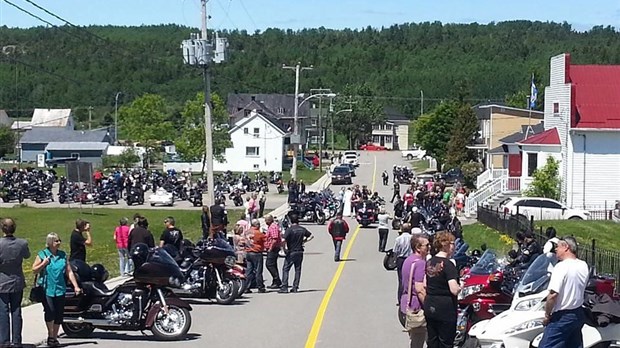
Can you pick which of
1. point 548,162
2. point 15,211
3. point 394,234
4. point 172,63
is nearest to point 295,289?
point 394,234

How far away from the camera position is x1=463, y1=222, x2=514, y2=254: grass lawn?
117 ft

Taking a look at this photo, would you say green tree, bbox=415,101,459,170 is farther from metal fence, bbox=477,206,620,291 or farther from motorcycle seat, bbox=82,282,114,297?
motorcycle seat, bbox=82,282,114,297

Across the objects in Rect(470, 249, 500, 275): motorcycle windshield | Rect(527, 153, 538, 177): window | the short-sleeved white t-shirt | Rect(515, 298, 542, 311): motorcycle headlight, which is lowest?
Rect(515, 298, 542, 311): motorcycle headlight

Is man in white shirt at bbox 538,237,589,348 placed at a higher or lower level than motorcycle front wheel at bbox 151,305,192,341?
higher

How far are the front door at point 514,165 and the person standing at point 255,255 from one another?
3744 centimetres

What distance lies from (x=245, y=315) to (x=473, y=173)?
59690 mm

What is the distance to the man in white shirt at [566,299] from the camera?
1140 centimetres

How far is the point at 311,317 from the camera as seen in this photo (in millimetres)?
18922

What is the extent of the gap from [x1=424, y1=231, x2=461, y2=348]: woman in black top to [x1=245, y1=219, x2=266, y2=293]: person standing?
12175mm

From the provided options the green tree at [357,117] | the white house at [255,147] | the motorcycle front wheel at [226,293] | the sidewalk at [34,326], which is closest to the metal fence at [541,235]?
the motorcycle front wheel at [226,293]

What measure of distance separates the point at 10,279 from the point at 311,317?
659cm

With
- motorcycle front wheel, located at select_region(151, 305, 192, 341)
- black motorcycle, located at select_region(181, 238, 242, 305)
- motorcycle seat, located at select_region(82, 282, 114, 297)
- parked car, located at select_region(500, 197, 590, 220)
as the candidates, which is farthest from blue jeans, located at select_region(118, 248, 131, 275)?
parked car, located at select_region(500, 197, 590, 220)

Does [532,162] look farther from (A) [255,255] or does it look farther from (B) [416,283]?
(B) [416,283]

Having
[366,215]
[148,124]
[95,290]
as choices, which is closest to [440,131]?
[148,124]
